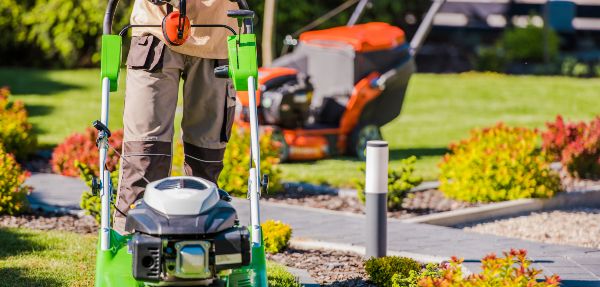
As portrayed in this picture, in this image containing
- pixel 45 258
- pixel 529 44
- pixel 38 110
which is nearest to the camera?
pixel 45 258

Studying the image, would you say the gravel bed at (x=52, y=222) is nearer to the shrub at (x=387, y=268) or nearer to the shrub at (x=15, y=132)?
the shrub at (x=387, y=268)

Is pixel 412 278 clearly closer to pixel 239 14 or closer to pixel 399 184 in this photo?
pixel 239 14

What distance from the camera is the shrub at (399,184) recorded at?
28.6ft

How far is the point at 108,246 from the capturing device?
430cm

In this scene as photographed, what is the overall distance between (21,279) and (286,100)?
18.2 feet

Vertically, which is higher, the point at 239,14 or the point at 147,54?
the point at 239,14

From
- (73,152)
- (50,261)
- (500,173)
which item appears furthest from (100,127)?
(73,152)

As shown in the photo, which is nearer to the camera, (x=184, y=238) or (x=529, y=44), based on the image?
(x=184, y=238)

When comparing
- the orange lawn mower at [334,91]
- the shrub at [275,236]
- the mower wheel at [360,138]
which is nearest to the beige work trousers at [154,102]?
the shrub at [275,236]

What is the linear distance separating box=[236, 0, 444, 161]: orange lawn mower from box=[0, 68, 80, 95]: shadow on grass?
24.0 ft

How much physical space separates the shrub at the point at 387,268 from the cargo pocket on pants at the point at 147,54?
1693 millimetres

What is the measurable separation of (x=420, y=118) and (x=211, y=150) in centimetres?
1108

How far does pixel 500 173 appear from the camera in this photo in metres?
9.21

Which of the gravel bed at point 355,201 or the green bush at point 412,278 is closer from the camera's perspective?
the green bush at point 412,278
